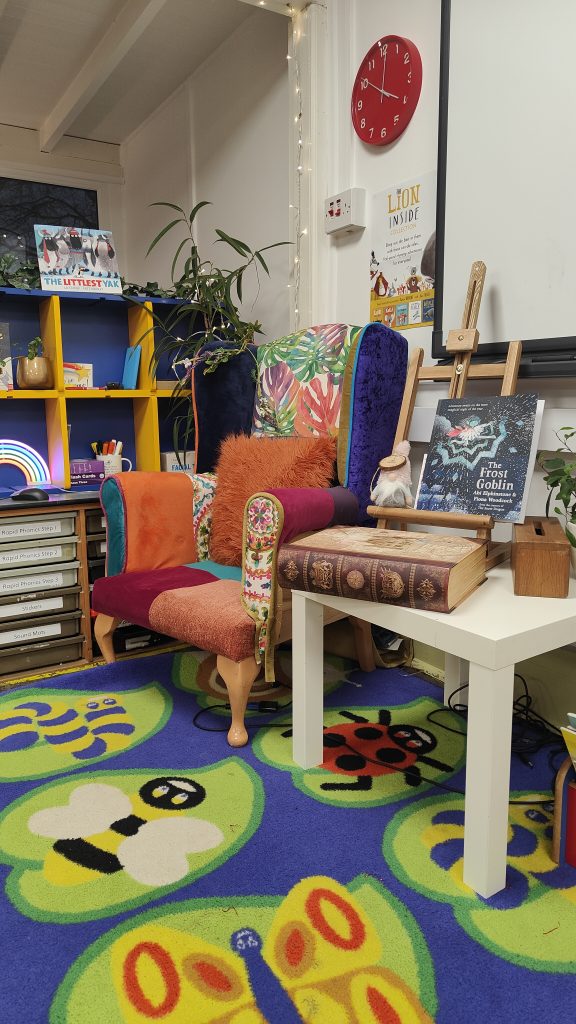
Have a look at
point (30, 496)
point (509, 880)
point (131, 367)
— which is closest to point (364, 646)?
point (509, 880)

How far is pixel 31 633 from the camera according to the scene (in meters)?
2.36

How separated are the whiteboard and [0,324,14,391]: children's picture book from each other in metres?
1.63

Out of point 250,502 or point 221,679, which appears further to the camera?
point 221,679

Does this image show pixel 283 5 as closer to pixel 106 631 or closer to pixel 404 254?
pixel 404 254

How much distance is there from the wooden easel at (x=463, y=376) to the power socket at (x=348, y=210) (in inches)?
25.8

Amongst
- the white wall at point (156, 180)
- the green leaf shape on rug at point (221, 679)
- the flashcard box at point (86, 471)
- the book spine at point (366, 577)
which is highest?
the white wall at point (156, 180)

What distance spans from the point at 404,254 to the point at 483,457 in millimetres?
908

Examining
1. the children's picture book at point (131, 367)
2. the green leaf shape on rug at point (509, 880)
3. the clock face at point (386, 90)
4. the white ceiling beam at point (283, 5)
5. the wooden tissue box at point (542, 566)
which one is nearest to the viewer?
the green leaf shape on rug at point (509, 880)

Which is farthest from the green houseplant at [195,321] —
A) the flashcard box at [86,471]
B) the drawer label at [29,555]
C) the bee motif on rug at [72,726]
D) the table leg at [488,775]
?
the table leg at [488,775]

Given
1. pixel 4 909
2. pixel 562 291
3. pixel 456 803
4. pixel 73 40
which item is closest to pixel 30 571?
pixel 4 909

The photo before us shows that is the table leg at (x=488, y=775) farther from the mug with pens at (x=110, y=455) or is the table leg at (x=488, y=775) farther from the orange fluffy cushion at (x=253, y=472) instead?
the mug with pens at (x=110, y=455)

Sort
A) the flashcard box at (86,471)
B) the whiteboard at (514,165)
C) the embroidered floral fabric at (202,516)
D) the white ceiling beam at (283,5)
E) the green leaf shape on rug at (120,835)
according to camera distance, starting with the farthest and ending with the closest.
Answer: the flashcard box at (86,471) → the white ceiling beam at (283,5) → the embroidered floral fabric at (202,516) → the whiteboard at (514,165) → the green leaf shape on rug at (120,835)

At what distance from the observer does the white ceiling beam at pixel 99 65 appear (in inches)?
113

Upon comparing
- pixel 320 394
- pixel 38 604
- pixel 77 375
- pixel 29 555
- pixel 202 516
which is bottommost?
pixel 38 604
